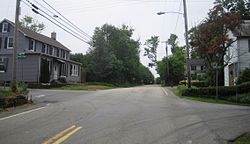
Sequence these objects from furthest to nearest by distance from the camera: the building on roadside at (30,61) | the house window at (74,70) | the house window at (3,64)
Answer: the house window at (74,70), the house window at (3,64), the building on roadside at (30,61)

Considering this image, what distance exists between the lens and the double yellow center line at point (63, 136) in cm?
641

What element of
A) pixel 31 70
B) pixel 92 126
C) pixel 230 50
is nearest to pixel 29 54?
pixel 31 70

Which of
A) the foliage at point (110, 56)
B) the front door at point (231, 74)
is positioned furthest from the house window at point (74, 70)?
the front door at point (231, 74)

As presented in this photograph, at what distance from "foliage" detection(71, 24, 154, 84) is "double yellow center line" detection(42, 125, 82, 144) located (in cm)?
4315

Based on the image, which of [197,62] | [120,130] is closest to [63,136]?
[120,130]

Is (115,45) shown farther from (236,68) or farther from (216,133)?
(216,133)

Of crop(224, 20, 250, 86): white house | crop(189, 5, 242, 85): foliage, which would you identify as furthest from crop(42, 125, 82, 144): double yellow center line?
crop(224, 20, 250, 86): white house

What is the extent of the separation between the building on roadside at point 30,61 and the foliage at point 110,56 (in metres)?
9.11

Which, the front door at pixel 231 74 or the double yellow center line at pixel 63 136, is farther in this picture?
the front door at pixel 231 74

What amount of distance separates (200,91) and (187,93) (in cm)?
114

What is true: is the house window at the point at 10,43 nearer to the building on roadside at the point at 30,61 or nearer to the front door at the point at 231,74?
the building on roadside at the point at 30,61

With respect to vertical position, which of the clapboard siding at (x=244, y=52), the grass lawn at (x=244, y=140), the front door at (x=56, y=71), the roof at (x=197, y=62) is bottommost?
the grass lawn at (x=244, y=140)

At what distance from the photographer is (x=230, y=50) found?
31.3 metres

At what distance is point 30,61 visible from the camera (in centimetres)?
3481
